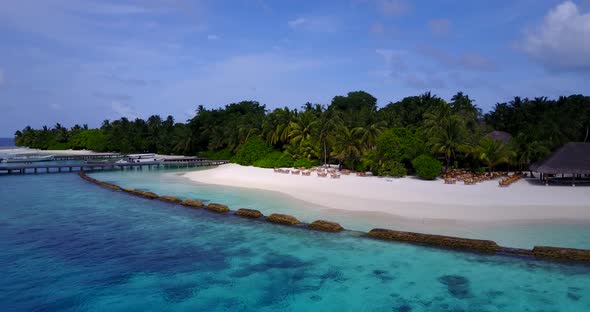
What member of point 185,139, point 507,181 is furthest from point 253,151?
point 507,181

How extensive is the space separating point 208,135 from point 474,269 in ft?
210

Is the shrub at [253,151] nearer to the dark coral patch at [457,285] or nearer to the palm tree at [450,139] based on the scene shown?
the palm tree at [450,139]

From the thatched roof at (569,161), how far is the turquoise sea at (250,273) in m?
16.3

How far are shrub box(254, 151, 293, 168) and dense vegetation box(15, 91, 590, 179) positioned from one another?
12cm

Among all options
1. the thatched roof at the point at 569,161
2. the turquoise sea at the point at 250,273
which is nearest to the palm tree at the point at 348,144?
the thatched roof at the point at 569,161

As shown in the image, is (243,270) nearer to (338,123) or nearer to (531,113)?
(338,123)

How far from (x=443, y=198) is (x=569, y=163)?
34.4 ft

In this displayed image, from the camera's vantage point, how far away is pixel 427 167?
32.7 m

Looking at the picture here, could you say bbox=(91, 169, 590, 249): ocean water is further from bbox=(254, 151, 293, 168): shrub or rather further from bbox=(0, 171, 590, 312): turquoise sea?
bbox=(254, 151, 293, 168): shrub

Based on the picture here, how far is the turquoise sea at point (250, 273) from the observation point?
12.2m

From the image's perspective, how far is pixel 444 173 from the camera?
35750 mm

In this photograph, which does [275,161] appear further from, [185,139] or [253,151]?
[185,139]

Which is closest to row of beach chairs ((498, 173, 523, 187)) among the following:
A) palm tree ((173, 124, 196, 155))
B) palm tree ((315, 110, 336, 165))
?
palm tree ((315, 110, 336, 165))

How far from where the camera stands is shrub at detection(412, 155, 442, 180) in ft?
107
